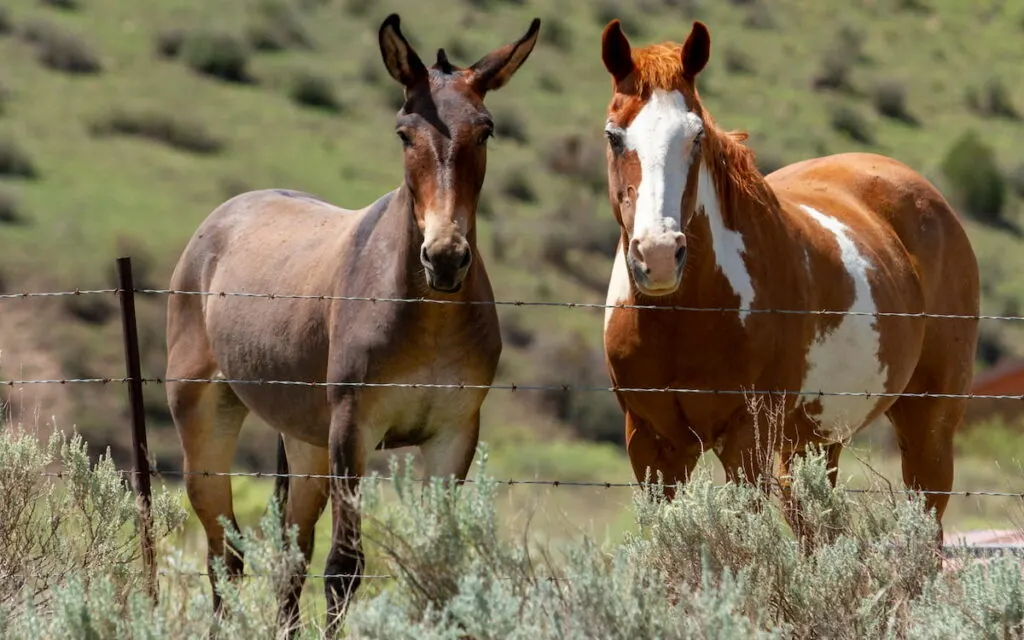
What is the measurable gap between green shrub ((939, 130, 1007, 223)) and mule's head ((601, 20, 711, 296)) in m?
37.2

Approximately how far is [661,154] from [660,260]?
470mm

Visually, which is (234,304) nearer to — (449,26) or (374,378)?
(374,378)

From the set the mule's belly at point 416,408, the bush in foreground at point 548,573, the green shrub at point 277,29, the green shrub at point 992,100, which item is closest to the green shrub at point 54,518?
the bush in foreground at point 548,573

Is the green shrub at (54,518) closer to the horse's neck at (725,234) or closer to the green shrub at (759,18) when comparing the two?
the horse's neck at (725,234)

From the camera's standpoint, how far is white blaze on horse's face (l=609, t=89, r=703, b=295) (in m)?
5.41

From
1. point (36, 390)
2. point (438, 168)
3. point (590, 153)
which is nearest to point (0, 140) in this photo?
point (36, 390)

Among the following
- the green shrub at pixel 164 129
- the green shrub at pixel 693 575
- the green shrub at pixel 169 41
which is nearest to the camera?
the green shrub at pixel 693 575

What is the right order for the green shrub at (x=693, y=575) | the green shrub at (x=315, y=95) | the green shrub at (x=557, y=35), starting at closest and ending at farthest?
1. the green shrub at (x=693, y=575)
2. the green shrub at (x=315, y=95)
3. the green shrub at (x=557, y=35)

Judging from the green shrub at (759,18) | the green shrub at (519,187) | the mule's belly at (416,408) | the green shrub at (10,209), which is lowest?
the green shrub at (519,187)

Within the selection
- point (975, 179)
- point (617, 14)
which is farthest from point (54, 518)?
point (617, 14)

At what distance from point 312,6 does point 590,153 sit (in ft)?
39.5

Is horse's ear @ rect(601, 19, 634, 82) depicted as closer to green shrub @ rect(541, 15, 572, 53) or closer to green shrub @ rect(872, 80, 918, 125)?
green shrub @ rect(541, 15, 572, 53)

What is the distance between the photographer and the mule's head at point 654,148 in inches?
214

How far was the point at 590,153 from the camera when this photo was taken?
41469 millimetres
